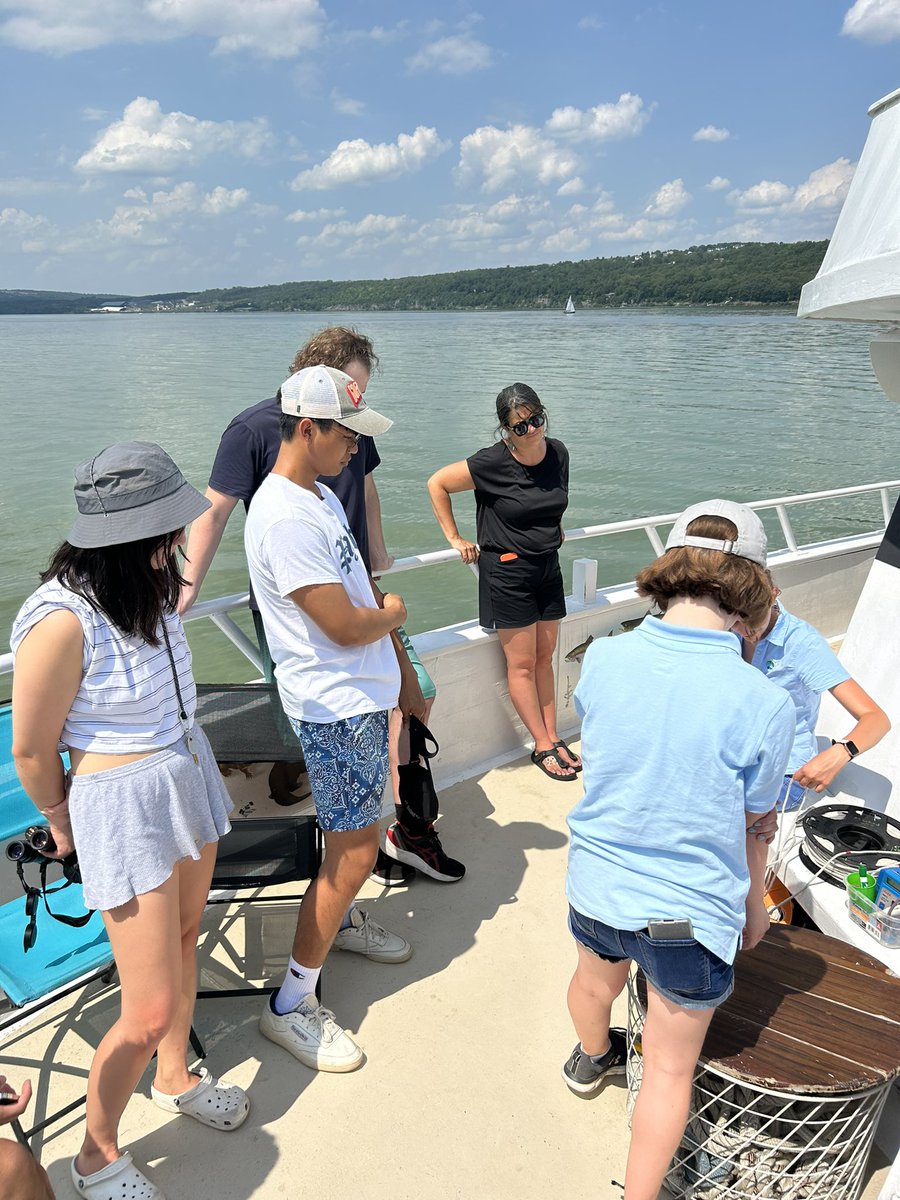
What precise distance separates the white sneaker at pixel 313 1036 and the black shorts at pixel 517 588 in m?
1.67

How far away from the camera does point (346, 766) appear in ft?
6.61

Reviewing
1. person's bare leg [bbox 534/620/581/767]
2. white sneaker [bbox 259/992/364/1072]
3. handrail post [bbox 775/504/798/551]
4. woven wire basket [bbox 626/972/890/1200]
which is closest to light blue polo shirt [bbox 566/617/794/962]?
woven wire basket [bbox 626/972/890/1200]

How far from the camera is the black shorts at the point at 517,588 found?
3375 mm

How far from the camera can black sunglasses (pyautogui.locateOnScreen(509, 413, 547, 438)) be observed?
121 inches

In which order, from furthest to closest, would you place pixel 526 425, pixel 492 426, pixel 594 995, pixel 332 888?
pixel 492 426, pixel 526 425, pixel 332 888, pixel 594 995

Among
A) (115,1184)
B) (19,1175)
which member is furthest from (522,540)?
(19,1175)

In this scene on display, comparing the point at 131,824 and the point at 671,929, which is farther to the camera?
the point at 131,824

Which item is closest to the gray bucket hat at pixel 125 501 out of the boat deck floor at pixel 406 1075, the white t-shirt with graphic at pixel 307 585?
the white t-shirt with graphic at pixel 307 585

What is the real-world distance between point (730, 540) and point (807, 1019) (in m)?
1.06

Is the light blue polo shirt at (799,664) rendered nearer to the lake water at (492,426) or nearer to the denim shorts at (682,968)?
the denim shorts at (682,968)

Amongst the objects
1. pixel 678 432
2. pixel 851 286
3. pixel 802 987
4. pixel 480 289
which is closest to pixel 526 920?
pixel 802 987

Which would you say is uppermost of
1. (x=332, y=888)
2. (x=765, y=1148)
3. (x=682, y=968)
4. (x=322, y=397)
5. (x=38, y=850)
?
(x=322, y=397)

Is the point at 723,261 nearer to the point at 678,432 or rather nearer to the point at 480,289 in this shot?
the point at 480,289

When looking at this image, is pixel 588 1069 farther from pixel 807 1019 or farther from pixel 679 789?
pixel 679 789
